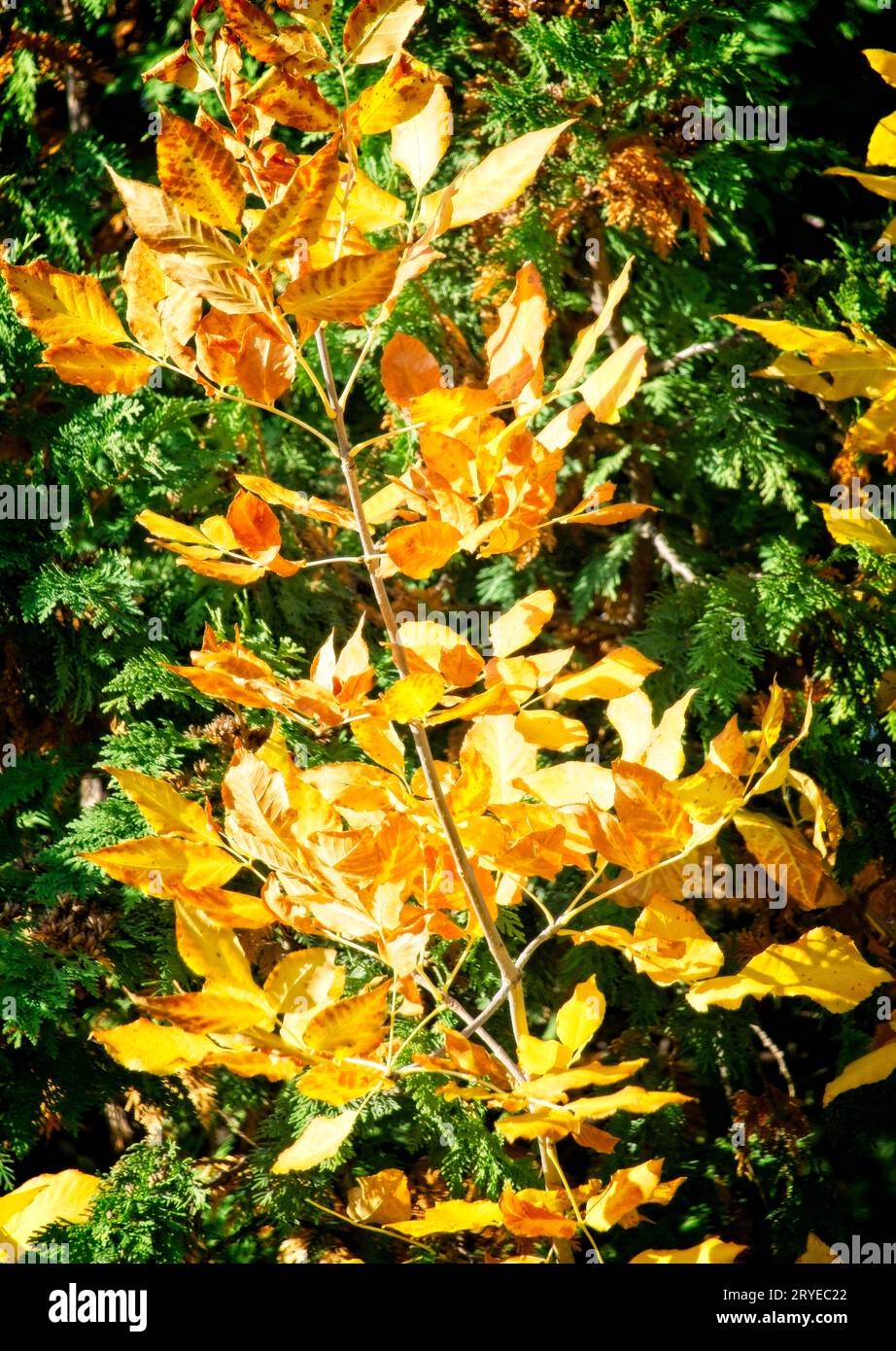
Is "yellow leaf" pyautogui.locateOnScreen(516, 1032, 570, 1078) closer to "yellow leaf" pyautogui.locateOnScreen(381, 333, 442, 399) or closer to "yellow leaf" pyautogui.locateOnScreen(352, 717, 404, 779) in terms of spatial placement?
"yellow leaf" pyautogui.locateOnScreen(352, 717, 404, 779)

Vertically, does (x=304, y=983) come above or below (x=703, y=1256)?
above

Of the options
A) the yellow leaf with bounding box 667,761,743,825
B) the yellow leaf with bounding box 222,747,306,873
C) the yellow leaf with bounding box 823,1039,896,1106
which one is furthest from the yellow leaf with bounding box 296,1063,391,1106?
the yellow leaf with bounding box 823,1039,896,1106

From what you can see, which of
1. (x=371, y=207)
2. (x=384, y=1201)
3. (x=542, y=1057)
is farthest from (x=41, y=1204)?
(x=371, y=207)

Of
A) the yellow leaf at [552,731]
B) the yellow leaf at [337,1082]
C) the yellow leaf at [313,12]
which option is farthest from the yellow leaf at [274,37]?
the yellow leaf at [337,1082]

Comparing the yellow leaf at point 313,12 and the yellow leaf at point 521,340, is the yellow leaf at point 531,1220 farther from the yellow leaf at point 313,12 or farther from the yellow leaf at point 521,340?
the yellow leaf at point 313,12

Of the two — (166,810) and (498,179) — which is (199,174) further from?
(166,810)

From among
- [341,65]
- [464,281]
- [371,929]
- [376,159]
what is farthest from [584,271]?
[371,929]

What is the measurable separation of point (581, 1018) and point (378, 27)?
0.61m

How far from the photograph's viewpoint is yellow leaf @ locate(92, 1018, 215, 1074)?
0.58 metres

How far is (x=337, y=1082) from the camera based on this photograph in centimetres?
59

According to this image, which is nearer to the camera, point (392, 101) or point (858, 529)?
point (392, 101)

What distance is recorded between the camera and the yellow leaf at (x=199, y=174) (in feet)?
1.86
